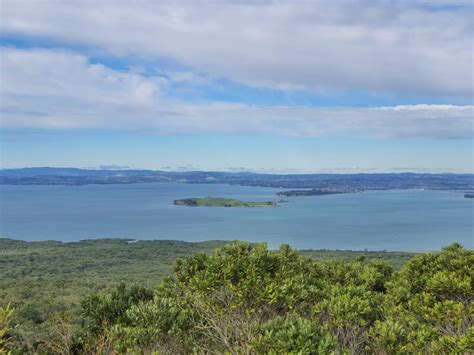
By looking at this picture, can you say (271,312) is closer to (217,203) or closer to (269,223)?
(269,223)

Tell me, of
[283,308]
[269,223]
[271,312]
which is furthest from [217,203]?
[271,312]

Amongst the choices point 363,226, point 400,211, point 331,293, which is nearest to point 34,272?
point 331,293

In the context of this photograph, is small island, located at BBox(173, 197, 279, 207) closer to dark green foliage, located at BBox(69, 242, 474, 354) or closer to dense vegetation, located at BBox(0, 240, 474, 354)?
dense vegetation, located at BBox(0, 240, 474, 354)

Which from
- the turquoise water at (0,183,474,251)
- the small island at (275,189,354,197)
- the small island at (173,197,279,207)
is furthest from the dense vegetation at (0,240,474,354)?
the small island at (275,189,354,197)

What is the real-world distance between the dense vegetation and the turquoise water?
51.6 m

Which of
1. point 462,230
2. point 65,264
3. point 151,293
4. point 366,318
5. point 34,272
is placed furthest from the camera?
point 462,230

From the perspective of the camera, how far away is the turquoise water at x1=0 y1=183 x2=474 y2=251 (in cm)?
6297

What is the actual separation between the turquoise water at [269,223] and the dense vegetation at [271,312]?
169 ft

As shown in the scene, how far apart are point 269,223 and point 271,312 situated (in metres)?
73.3

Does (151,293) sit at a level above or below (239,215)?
above

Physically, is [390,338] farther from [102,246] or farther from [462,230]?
[462,230]

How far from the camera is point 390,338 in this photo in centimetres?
512

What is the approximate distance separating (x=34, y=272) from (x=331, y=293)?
37714 mm

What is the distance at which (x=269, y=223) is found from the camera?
7931 centimetres
